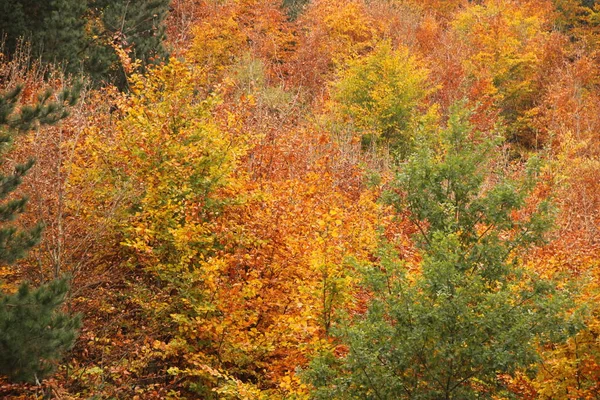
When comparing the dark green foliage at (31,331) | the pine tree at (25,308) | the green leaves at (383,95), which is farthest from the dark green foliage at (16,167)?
the green leaves at (383,95)

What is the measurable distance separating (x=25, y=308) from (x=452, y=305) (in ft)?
15.1

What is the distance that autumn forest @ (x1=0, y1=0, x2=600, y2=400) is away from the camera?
848 centimetres

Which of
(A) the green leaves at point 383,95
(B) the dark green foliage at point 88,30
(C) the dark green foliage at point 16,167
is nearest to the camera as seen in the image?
(C) the dark green foliage at point 16,167

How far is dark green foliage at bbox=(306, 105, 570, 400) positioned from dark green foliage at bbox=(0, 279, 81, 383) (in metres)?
3.21

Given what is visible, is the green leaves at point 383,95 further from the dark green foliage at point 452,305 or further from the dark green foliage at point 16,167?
the dark green foliage at point 16,167

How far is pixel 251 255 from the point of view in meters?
12.1

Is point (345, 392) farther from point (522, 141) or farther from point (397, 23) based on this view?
point (397, 23)

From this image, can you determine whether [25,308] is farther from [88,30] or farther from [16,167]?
[88,30]

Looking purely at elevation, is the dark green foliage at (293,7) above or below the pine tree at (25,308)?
below

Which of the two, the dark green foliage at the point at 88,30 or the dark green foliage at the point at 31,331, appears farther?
the dark green foliage at the point at 88,30

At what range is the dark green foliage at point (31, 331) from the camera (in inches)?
288

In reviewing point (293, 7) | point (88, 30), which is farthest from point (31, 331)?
point (293, 7)

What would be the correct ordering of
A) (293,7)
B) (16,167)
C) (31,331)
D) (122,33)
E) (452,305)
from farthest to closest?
(293,7)
(122,33)
(452,305)
(16,167)
(31,331)

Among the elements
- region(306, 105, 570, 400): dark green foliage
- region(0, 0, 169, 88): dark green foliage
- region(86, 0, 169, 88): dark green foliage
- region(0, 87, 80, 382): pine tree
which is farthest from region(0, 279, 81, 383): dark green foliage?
region(86, 0, 169, 88): dark green foliage
